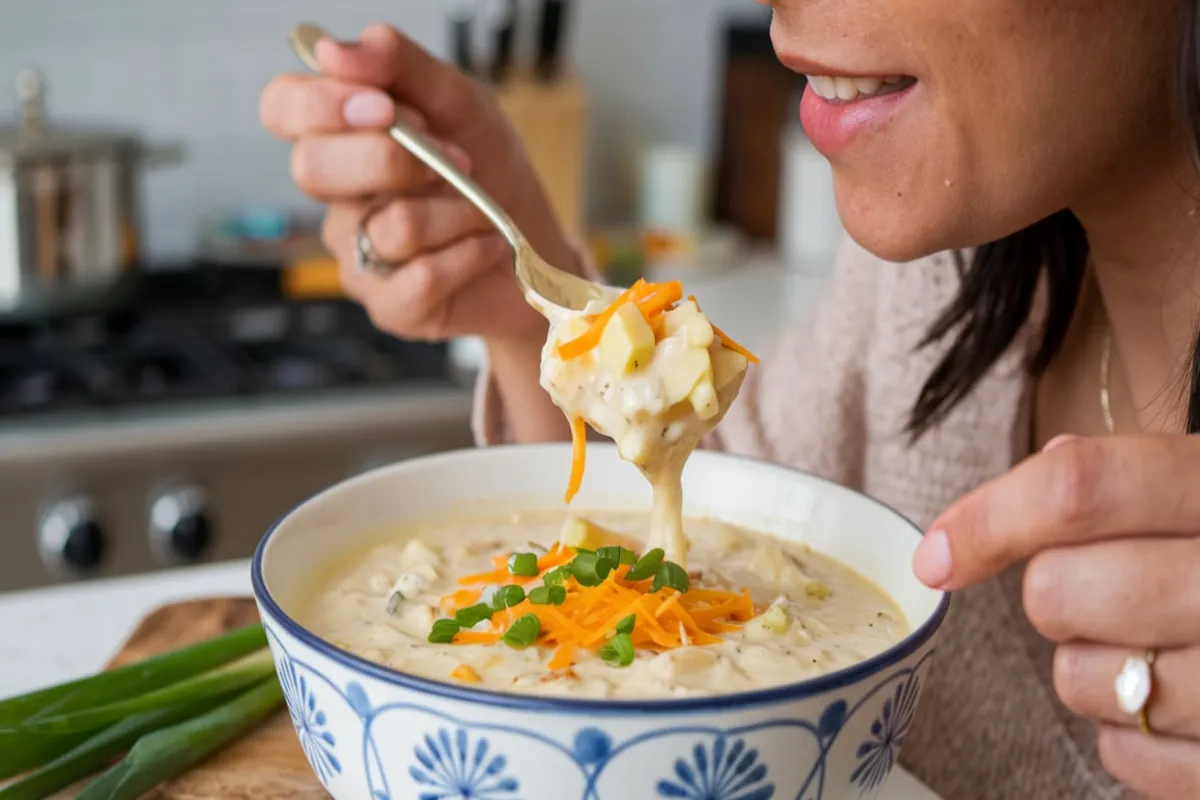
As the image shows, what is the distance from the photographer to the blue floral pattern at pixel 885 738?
0.79m

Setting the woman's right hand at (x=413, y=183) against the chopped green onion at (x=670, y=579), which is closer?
the chopped green onion at (x=670, y=579)

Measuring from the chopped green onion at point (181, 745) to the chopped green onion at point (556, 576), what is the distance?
0.26 metres

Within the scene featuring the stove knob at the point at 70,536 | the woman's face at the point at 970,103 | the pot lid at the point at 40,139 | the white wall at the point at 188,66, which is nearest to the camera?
the woman's face at the point at 970,103

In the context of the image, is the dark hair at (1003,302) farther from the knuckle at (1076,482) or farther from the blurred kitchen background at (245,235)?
the blurred kitchen background at (245,235)

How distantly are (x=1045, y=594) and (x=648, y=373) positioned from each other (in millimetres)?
319

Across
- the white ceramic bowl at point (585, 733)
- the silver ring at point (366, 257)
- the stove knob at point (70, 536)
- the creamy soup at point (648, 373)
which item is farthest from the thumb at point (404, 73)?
the stove knob at point (70, 536)

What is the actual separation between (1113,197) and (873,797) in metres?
0.56

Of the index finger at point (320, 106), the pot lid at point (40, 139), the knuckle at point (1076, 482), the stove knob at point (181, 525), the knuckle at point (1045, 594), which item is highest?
the index finger at point (320, 106)

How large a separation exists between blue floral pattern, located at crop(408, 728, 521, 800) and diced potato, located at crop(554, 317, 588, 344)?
0.33 metres

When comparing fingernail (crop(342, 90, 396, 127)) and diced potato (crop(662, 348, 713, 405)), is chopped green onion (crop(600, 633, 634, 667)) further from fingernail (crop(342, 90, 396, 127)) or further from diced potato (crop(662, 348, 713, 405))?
fingernail (crop(342, 90, 396, 127))

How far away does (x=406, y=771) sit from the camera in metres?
0.75

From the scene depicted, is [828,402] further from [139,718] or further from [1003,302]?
[139,718]

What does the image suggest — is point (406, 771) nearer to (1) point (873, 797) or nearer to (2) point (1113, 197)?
(1) point (873, 797)

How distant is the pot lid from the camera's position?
2.45 m
